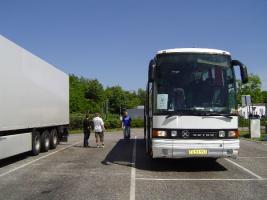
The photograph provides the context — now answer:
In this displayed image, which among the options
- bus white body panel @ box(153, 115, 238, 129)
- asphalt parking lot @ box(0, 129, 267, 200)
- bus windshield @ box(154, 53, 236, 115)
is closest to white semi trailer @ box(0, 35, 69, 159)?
asphalt parking lot @ box(0, 129, 267, 200)

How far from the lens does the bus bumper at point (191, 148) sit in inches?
420

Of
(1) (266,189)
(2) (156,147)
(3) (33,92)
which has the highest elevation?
(3) (33,92)

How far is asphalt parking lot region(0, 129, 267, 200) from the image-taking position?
26.7 feet

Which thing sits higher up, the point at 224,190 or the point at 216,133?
the point at 216,133

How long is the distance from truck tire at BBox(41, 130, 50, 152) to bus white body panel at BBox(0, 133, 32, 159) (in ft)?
6.35

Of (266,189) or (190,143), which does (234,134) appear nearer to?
(190,143)

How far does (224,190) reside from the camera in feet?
28.0

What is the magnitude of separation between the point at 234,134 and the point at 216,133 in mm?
531

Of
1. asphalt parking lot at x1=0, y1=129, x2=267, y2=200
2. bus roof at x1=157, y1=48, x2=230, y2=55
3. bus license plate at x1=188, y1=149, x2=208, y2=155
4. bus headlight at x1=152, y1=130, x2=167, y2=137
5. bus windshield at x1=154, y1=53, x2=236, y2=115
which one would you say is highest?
bus roof at x1=157, y1=48, x2=230, y2=55

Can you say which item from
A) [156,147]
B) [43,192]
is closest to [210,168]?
[156,147]

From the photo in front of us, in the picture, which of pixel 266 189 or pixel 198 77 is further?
pixel 198 77

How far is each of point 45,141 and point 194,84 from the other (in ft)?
26.5

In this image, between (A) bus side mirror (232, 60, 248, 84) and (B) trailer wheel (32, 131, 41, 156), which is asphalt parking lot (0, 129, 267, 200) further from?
(A) bus side mirror (232, 60, 248, 84)

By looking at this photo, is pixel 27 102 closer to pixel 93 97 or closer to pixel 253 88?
pixel 253 88
